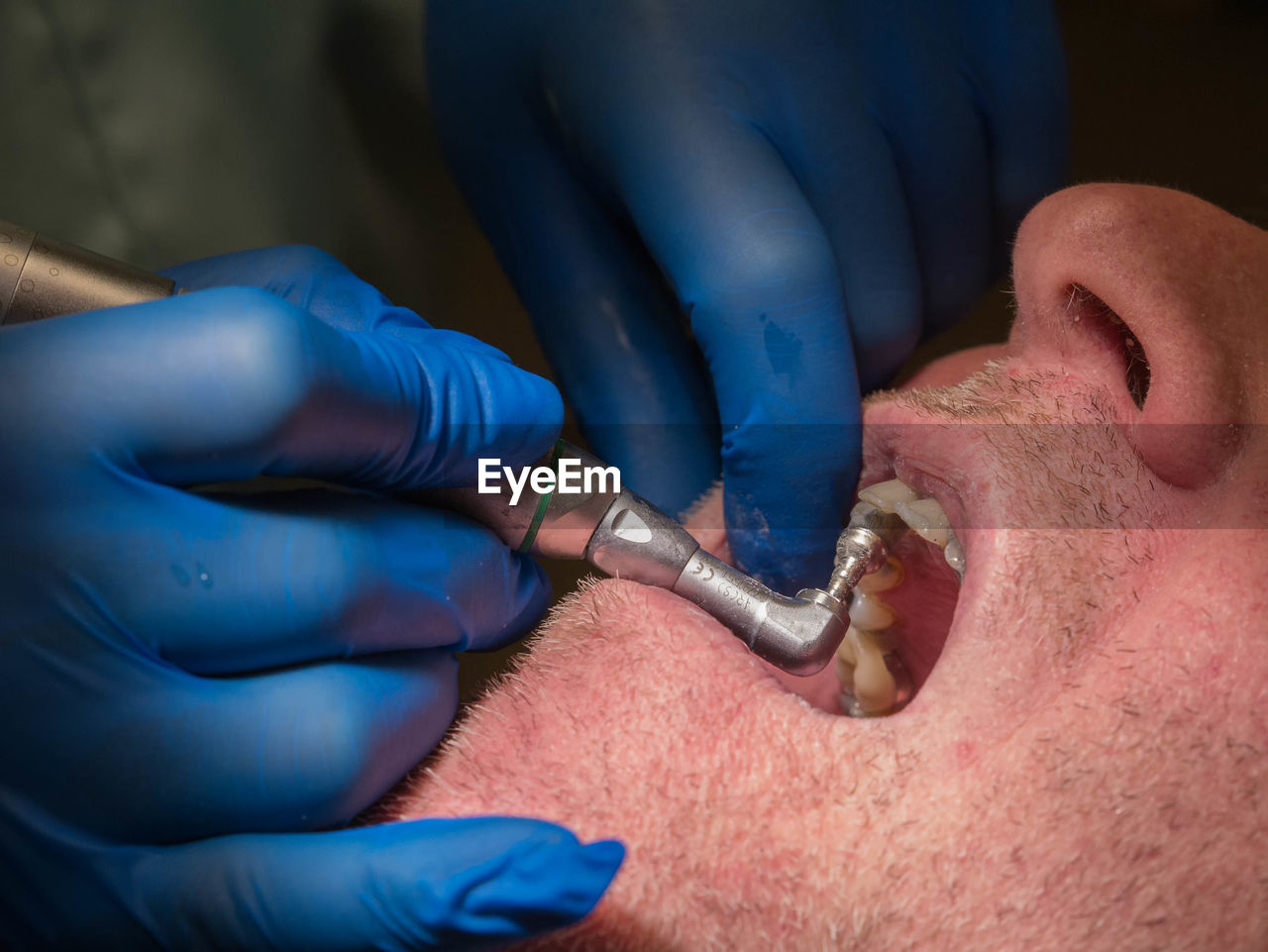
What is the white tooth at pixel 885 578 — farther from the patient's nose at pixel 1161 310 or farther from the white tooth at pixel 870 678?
the patient's nose at pixel 1161 310

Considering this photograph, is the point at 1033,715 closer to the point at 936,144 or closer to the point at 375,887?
the point at 375,887

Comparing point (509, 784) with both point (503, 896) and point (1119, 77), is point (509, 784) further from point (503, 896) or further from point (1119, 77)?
point (1119, 77)

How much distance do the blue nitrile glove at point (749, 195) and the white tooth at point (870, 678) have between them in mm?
92

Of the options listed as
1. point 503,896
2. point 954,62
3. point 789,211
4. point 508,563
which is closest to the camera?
point 503,896

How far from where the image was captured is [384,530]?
711 mm

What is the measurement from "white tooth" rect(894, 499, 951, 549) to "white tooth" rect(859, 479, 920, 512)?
19 mm

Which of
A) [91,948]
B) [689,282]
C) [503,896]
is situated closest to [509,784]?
[503,896]

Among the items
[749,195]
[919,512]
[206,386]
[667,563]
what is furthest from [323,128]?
[919,512]

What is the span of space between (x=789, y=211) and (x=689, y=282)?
0.44ft

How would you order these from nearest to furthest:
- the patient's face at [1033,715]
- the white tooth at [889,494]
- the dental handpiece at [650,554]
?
the patient's face at [1033,715] → the dental handpiece at [650,554] → the white tooth at [889,494]

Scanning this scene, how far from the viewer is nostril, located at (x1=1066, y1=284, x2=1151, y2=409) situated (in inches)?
30.6

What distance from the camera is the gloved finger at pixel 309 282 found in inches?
36.1

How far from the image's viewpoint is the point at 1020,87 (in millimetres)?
1133

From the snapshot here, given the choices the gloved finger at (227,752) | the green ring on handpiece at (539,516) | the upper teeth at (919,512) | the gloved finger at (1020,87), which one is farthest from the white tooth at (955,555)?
the gloved finger at (1020,87)
